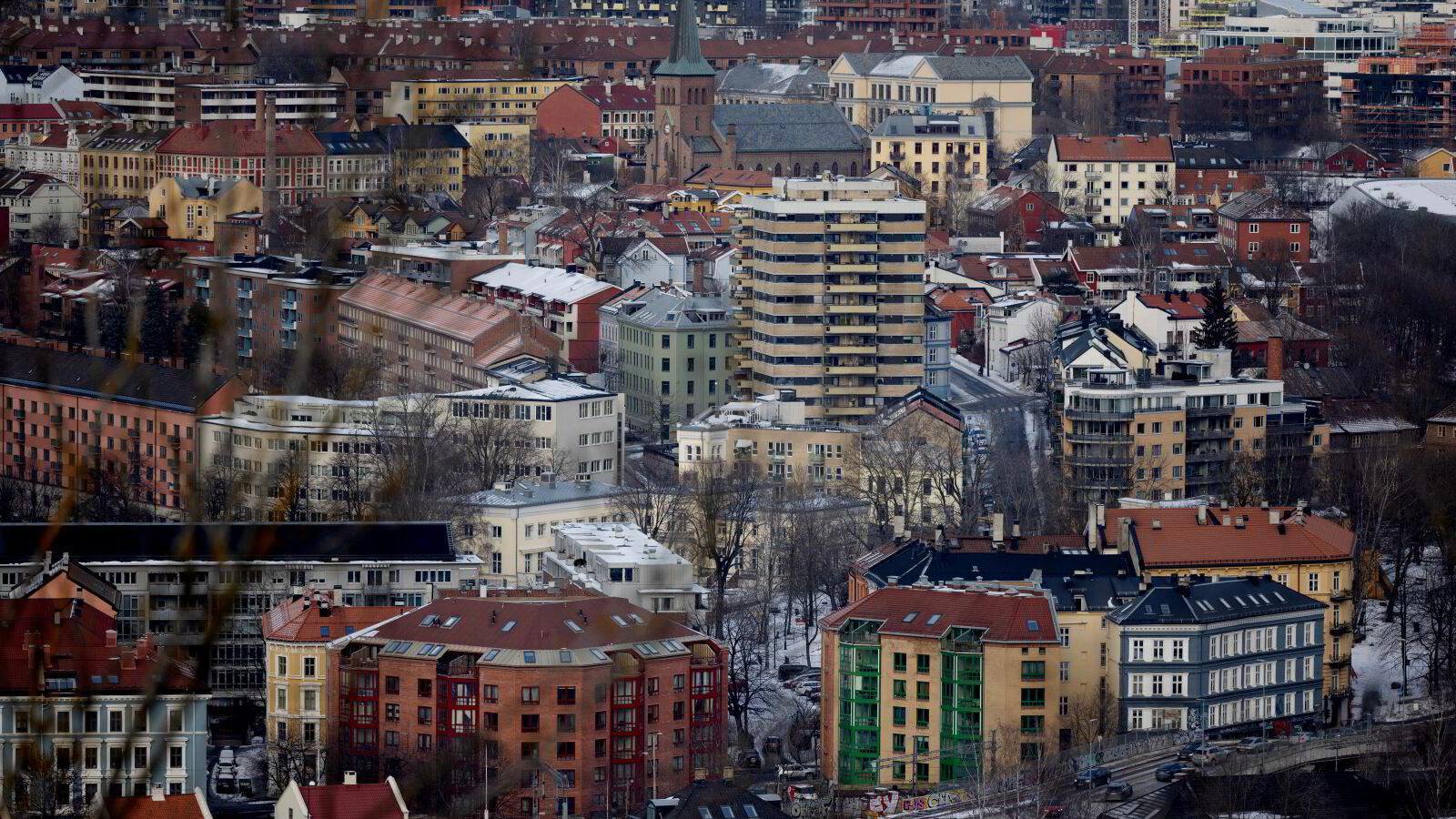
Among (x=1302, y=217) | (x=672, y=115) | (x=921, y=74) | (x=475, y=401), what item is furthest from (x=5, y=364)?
(x=921, y=74)

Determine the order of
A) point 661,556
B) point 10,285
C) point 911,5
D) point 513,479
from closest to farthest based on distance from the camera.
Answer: point 661,556, point 513,479, point 10,285, point 911,5

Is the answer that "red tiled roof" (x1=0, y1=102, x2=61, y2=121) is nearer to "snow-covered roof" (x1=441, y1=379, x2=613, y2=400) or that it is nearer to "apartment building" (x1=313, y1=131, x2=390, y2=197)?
"snow-covered roof" (x1=441, y1=379, x2=613, y2=400)

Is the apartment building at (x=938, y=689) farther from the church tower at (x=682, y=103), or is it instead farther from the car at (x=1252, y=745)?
the church tower at (x=682, y=103)

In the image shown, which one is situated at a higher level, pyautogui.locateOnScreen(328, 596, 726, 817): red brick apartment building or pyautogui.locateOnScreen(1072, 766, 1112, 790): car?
pyautogui.locateOnScreen(328, 596, 726, 817): red brick apartment building

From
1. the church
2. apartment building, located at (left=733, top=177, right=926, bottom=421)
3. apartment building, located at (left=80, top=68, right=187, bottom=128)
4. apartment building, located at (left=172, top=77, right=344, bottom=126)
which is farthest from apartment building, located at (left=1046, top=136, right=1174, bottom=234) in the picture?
apartment building, located at (left=733, top=177, right=926, bottom=421)

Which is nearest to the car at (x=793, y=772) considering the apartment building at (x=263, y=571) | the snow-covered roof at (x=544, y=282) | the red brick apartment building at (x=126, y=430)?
the apartment building at (x=263, y=571)

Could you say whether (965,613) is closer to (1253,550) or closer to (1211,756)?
(1211,756)

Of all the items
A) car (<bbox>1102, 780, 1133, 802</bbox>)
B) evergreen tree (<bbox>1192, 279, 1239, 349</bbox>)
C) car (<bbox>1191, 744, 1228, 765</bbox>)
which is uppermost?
evergreen tree (<bbox>1192, 279, 1239, 349</bbox>)

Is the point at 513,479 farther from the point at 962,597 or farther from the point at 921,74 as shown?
the point at 921,74
